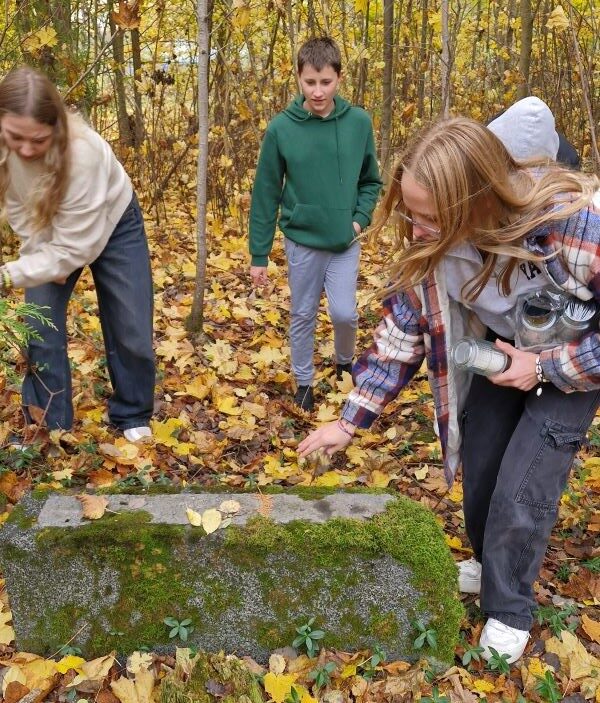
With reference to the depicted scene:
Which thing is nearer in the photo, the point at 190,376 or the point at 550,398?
the point at 550,398

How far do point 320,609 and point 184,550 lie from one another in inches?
17.9

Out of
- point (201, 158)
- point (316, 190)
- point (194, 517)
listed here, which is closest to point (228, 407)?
point (316, 190)

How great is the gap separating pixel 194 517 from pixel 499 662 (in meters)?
1.06

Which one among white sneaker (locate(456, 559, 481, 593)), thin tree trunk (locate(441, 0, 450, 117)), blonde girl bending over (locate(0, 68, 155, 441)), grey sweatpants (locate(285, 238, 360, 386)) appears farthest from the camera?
thin tree trunk (locate(441, 0, 450, 117))

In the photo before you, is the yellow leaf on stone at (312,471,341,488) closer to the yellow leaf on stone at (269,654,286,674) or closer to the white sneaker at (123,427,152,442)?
the white sneaker at (123,427,152,442)

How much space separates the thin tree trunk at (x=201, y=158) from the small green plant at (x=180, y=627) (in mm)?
2620

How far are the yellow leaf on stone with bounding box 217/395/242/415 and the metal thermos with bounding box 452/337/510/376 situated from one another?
191cm

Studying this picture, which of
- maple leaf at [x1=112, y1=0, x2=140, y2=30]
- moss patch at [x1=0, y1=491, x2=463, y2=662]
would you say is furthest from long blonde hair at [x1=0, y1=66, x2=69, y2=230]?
maple leaf at [x1=112, y1=0, x2=140, y2=30]

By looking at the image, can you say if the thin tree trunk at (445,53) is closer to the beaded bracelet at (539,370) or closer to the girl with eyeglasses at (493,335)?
the girl with eyeglasses at (493,335)

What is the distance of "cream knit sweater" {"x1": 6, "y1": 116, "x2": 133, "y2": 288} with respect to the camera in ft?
8.80

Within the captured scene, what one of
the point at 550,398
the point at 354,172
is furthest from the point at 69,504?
the point at 354,172

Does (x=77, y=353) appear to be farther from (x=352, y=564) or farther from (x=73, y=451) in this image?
(x=352, y=564)

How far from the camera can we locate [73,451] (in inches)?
121

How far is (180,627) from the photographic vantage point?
202cm
